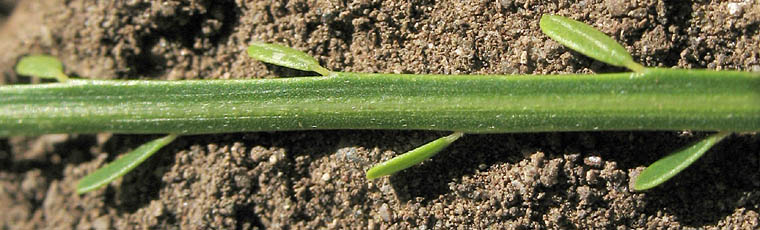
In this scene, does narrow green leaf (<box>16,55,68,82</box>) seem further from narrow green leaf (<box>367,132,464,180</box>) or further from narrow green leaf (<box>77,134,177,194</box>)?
narrow green leaf (<box>367,132,464,180</box>)

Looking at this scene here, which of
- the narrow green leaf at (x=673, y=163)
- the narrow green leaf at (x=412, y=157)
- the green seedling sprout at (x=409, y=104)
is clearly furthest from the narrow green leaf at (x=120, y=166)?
the narrow green leaf at (x=673, y=163)

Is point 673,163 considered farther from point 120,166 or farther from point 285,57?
point 120,166

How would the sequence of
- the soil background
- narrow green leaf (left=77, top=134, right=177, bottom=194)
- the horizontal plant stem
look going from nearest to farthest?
1. the horizontal plant stem
2. the soil background
3. narrow green leaf (left=77, top=134, right=177, bottom=194)

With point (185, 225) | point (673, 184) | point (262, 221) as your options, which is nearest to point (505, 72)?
point (673, 184)

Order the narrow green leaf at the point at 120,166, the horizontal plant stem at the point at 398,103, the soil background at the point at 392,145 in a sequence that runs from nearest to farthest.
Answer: the horizontal plant stem at the point at 398,103 < the soil background at the point at 392,145 < the narrow green leaf at the point at 120,166

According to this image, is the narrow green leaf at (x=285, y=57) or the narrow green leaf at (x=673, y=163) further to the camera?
the narrow green leaf at (x=285, y=57)

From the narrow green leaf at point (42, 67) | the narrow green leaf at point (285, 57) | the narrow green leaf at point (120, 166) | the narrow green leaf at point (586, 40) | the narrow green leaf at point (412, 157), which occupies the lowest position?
the narrow green leaf at point (120, 166)

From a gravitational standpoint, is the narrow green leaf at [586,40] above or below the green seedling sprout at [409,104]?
above

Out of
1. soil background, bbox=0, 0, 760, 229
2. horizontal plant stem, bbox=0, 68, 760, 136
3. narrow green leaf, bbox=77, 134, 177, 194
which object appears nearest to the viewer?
horizontal plant stem, bbox=0, 68, 760, 136

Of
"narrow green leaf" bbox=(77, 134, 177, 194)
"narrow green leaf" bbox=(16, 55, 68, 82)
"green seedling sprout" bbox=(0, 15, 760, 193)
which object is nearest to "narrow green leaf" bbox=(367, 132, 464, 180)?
"green seedling sprout" bbox=(0, 15, 760, 193)

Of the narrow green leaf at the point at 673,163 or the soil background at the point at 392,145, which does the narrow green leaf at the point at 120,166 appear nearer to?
the soil background at the point at 392,145
